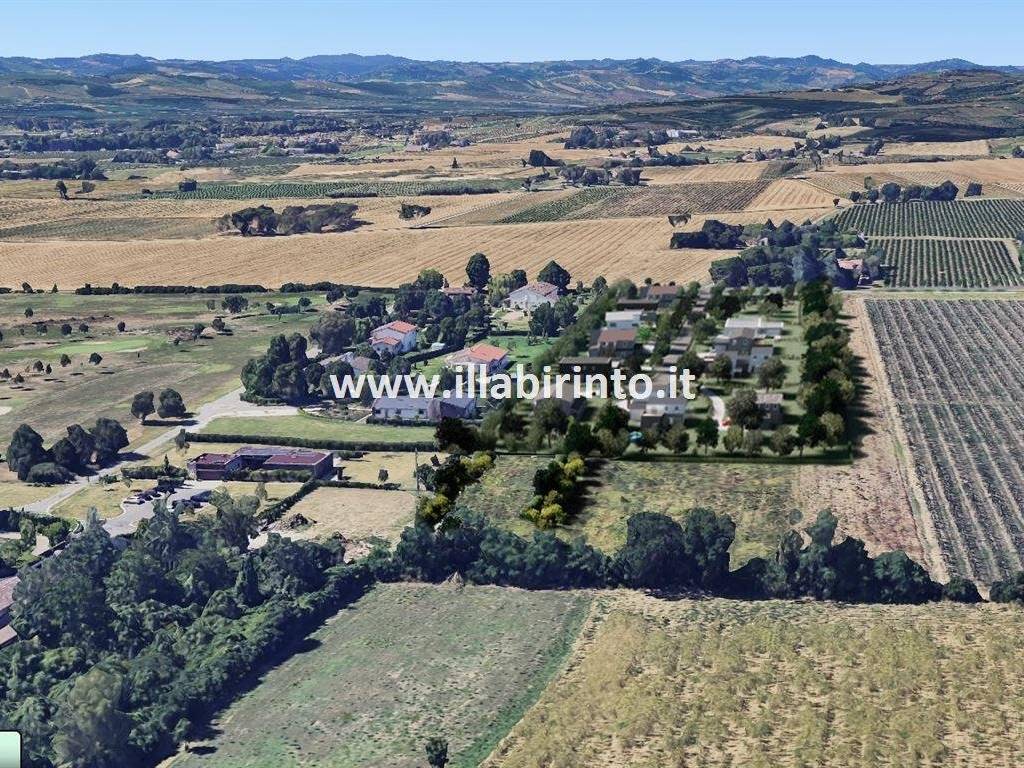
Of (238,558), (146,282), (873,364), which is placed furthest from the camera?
(146,282)

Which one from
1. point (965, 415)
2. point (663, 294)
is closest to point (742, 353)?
point (965, 415)

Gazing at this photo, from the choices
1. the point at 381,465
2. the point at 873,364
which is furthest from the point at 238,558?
the point at 873,364

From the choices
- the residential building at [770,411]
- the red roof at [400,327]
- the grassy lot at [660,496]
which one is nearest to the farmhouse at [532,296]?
the red roof at [400,327]

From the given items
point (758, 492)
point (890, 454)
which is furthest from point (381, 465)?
point (890, 454)

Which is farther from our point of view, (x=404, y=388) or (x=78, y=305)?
(x=78, y=305)

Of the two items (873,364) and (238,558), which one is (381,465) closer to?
(238,558)

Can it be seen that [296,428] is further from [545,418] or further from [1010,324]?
[1010,324]

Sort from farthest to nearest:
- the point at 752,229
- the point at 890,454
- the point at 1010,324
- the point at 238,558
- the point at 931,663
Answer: the point at 752,229 < the point at 1010,324 < the point at 890,454 < the point at 238,558 < the point at 931,663
